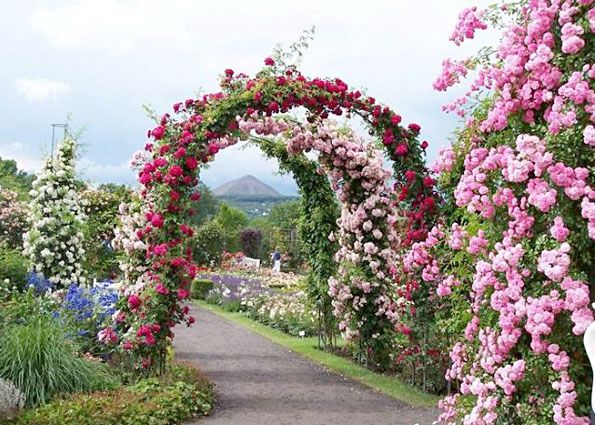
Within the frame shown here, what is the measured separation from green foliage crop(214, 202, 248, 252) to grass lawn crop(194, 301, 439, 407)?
58.0ft

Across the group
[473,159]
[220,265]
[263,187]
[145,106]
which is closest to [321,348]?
[145,106]

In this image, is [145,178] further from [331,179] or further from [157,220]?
[331,179]

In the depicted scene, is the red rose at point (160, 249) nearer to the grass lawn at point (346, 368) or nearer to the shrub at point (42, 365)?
the shrub at point (42, 365)

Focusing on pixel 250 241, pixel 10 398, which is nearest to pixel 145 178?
pixel 10 398

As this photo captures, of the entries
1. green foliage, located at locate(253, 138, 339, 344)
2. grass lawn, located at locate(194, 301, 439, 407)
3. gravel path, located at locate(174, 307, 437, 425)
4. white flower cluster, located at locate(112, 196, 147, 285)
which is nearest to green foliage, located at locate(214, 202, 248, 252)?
grass lawn, located at locate(194, 301, 439, 407)

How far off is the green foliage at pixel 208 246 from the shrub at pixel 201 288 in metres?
8.09

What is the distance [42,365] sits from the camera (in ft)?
21.9

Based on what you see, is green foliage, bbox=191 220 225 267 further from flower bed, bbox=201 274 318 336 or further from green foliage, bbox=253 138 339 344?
green foliage, bbox=253 138 339 344

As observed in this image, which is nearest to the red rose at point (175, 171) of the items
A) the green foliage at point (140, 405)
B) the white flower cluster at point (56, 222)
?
the green foliage at point (140, 405)

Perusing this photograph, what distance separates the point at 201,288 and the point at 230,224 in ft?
62.4

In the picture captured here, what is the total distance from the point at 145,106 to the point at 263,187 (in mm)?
Answer: 101549

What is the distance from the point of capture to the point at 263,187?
110062 millimetres

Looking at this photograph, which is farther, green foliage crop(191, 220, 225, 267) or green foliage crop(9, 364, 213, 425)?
green foliage crop(191, 220, 225, 267)

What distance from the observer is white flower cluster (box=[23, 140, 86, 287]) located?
37.0ft
